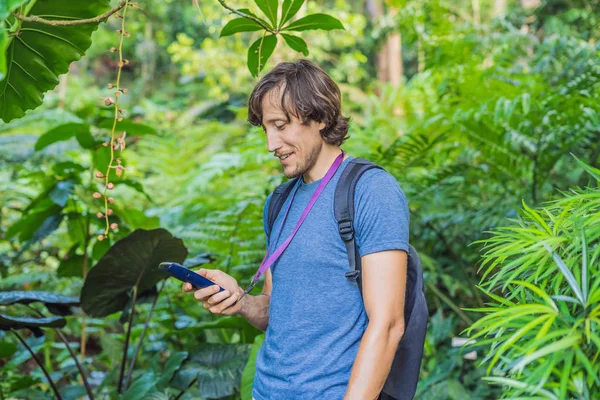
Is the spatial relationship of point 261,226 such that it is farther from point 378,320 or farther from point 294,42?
point 378,320

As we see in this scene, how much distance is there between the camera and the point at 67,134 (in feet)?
9.29

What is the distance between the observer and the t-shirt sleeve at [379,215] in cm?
134

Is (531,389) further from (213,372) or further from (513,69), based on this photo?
(513,69)

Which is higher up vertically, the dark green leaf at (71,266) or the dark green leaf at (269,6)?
the dark green leaf at (269,6)

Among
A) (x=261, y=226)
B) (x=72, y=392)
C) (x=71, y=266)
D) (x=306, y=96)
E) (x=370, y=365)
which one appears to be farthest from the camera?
(x=261, y=226)

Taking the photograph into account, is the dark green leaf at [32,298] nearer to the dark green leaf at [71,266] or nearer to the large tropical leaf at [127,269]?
the large tropical leaf at [127,269]

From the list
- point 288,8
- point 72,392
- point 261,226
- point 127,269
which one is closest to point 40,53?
point 288,8

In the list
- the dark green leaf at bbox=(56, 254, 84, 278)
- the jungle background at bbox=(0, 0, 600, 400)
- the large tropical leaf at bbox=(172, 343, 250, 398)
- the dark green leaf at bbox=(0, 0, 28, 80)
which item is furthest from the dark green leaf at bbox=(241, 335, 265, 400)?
the dark green leaf at bbox=(0, 0, 28, 80)

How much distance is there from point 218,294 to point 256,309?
26cm

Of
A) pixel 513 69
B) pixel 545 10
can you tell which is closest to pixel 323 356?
pixel 513 69

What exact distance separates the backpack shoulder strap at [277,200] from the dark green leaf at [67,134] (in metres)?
1.47

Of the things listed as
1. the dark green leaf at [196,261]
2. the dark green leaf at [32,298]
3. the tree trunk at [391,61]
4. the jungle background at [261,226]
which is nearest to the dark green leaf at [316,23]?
the jungle background at [261,226]

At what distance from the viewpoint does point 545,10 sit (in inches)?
236

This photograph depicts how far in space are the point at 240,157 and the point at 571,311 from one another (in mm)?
3587
